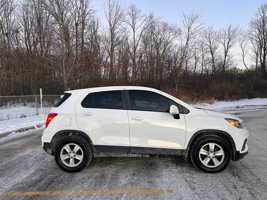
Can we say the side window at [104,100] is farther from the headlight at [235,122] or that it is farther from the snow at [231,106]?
the snow at [231,106]

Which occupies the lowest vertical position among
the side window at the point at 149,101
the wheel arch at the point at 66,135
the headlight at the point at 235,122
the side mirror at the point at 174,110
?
the wheel arch at the point at 66,135

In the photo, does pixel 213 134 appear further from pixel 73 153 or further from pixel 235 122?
pixel 73 153

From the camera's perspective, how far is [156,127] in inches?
166

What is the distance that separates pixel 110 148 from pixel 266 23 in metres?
51.3

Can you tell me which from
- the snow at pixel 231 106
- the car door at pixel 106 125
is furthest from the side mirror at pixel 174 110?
the snow at pixel 231 106

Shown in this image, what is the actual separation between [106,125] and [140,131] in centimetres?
72

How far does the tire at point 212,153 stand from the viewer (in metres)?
4.19

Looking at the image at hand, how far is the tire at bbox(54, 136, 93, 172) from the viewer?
431 cm

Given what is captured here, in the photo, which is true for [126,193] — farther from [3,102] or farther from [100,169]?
[3,102]

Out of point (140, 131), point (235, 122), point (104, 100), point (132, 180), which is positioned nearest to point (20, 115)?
point (104, 100)

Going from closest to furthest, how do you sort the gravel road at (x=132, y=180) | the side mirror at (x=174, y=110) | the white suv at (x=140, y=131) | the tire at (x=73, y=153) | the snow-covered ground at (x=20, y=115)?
the gravel road at (x=132, y=180)
the side mirror at (x=174, y=110)
the white suv at (x=140, y=131)
the tire at (x=73, y=153)
the snow-covered ground at (x=20, y=115)

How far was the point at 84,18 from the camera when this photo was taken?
27.4m

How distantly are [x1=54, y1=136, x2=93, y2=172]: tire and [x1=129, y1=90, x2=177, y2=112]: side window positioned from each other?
1.33m

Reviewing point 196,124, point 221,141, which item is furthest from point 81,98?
point 221,141
